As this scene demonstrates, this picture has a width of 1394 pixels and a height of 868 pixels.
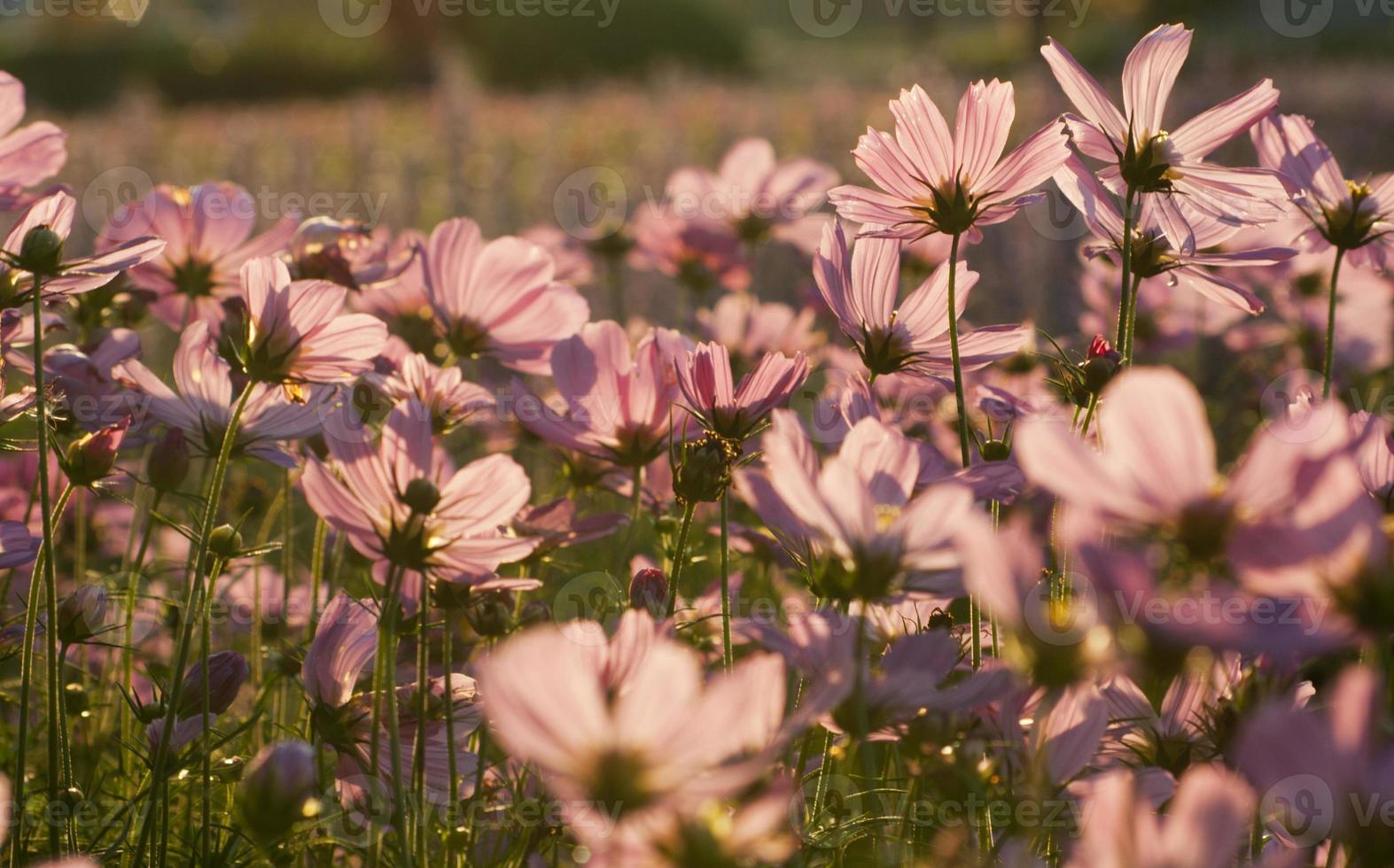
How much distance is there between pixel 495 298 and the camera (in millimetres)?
1096

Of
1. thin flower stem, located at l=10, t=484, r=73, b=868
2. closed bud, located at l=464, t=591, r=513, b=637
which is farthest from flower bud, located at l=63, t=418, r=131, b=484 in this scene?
closed bud, located at l=464, t=591, r=513, b=637

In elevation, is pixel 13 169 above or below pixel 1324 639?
above

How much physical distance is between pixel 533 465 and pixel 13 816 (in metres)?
1.63

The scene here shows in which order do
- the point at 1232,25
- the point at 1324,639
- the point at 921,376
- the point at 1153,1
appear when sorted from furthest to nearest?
the point at 1232,25 → the point at 1153,1 → the point at 921,376 → the point at 1324,639

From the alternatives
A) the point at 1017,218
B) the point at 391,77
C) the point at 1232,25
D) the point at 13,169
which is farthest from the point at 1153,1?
the point at 13,169

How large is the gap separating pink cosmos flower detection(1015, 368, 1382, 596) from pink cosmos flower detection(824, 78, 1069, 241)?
1.20 ft

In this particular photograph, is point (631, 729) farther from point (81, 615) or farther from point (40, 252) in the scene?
point (81, 615)

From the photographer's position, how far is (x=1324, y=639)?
43 cm

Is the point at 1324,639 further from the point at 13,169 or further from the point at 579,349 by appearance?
the point at 13,169

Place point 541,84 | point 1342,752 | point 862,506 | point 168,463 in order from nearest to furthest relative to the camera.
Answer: point 1342,752, point 862,506, point 168,463, point 541,84

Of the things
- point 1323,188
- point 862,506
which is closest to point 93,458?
point 862,506

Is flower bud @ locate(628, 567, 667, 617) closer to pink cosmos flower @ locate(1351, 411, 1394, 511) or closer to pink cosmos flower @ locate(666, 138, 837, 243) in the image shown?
pink cosmos flower @ locate(1351, 411, 1394, 511)

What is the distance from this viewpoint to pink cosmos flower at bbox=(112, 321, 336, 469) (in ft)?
2.95

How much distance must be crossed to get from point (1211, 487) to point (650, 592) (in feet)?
1.37
